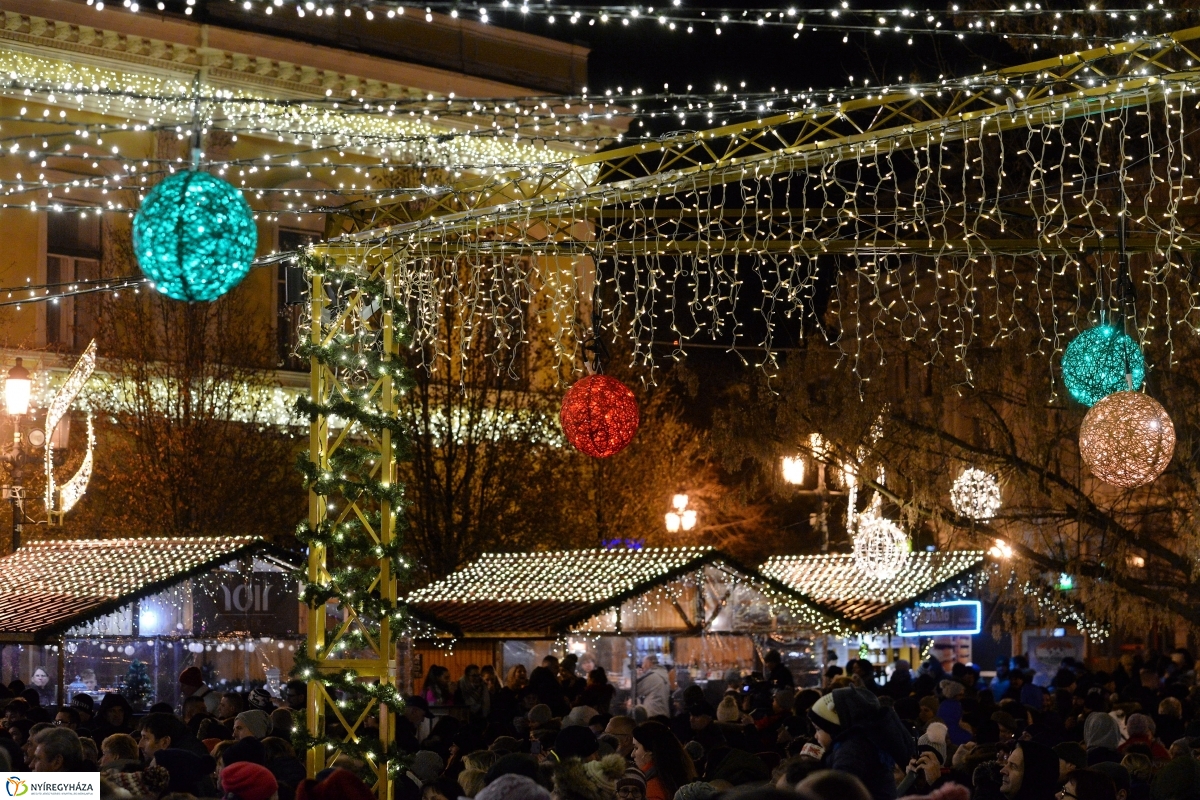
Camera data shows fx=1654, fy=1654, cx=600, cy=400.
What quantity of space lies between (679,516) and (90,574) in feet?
43.5

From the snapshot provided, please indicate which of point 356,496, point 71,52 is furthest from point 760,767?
point 71,52

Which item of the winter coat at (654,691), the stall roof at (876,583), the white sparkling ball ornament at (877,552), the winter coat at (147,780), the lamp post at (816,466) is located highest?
the lamp post at (816,466)

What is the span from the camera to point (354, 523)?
1185 centimetres

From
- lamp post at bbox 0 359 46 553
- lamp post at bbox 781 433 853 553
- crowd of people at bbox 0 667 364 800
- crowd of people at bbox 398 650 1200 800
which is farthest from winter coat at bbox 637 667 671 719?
lamp post at bbox 0 359 46 553

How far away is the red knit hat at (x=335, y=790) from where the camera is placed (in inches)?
259

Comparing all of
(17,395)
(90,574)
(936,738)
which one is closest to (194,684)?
(90,574)

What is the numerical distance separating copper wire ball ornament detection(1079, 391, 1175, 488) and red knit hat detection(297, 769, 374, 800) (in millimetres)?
5982

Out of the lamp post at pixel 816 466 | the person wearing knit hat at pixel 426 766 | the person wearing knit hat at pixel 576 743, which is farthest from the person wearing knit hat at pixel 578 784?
the lamp post at pixel 816 466

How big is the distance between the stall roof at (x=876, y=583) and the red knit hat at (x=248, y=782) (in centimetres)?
1378

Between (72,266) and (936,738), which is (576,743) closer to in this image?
(936,738)

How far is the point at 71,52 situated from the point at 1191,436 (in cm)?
1690

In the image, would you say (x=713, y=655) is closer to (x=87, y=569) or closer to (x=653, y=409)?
(x=87, y=569)

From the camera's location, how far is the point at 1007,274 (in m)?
19.2

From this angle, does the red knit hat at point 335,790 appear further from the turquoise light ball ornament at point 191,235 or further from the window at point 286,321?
the window at point 286,321
